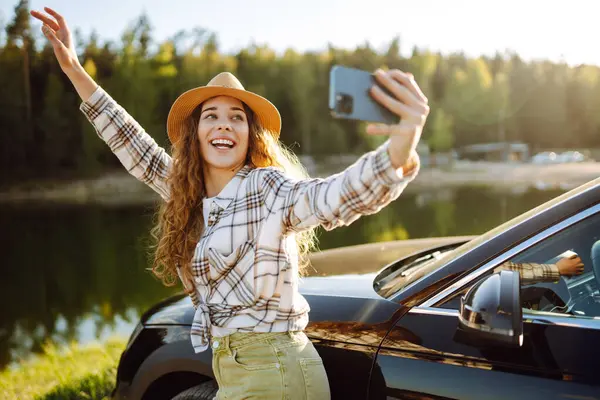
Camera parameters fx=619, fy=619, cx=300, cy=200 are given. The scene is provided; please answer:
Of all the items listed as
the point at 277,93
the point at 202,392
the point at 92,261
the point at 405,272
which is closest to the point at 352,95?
the point at 405,272

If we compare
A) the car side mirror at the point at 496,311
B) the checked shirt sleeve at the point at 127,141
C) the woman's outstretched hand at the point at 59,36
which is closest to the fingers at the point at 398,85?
the car side mirror at the point at 496,311

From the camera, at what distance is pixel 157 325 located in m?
2.72

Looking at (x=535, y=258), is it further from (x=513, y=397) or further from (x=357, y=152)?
(x=357, y=152)

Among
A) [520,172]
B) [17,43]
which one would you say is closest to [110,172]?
[17,43]

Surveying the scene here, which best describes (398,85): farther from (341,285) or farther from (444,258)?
(341,285)

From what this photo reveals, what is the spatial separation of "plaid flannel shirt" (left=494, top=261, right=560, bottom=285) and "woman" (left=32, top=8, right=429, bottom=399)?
24.1 inches

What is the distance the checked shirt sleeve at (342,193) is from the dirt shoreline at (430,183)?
3227cm

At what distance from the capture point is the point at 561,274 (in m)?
2.12

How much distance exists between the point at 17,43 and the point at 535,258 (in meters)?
58.5

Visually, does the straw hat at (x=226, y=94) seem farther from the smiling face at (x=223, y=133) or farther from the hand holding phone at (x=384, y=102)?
the hand holding phone at (x=384, y=102)

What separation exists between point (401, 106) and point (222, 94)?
97cm

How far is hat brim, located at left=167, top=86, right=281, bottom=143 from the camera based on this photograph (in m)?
2.23

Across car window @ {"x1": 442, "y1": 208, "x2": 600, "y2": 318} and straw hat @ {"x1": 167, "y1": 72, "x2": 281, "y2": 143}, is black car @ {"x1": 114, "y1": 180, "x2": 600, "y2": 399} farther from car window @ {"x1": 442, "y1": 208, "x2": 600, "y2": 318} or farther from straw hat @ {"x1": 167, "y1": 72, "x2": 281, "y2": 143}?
straw hat @ {"x1": 167, "y1": 72, "x2": 281, "y2": 143}

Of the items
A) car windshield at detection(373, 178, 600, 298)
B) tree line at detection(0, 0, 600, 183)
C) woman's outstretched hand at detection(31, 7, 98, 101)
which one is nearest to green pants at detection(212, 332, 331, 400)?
car windshield at detection(373, 178, 600, 298)
